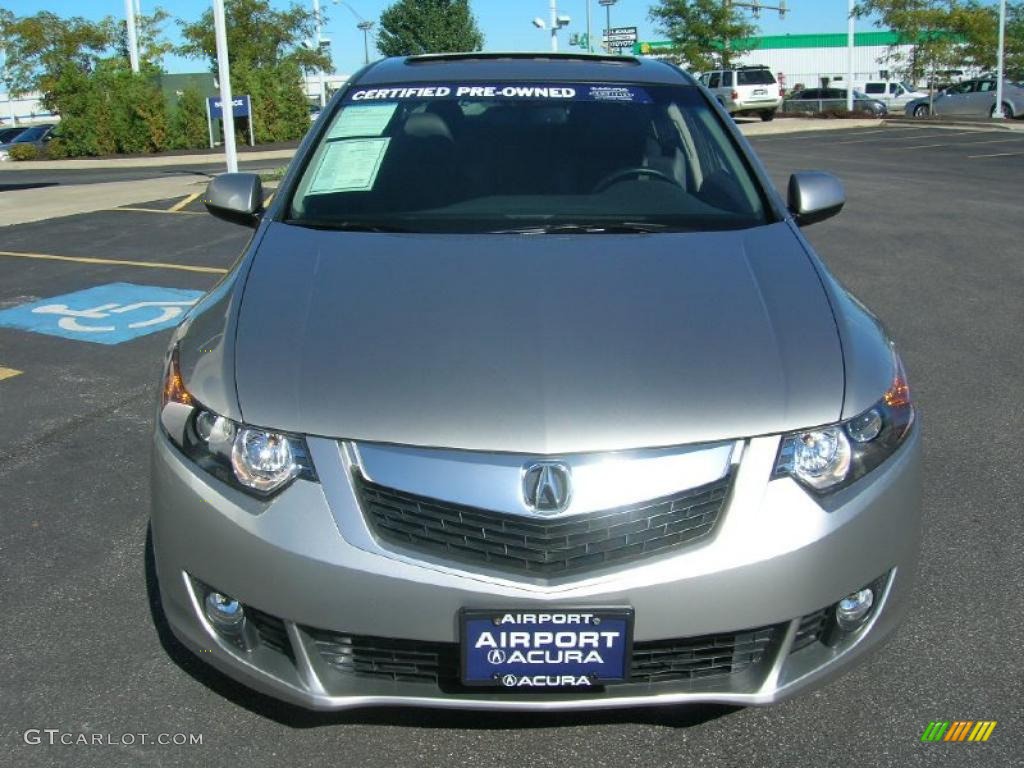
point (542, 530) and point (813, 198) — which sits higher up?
point (813, 198)

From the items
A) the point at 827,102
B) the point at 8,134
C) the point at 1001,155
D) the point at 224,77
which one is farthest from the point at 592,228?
the point at 827,102

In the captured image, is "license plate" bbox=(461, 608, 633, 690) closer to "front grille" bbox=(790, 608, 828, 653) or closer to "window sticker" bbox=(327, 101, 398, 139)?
"front grille" bbox=(790, 608, 828, 653)

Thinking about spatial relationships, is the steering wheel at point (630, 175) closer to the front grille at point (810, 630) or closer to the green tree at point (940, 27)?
the front grille at point (810, 630)

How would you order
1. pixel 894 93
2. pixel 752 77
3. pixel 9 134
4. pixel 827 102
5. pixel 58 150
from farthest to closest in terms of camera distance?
1. pixel 894 93
2. pixel 827 102
3. pixel 752 77
4. pixel 9 134
5. pixel 58 150

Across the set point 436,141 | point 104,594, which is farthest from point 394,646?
point 436,141

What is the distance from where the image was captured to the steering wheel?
371cm

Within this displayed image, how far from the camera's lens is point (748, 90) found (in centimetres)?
3781

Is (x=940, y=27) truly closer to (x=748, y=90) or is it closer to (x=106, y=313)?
(x=748, y=90)

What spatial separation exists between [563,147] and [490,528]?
1959mm

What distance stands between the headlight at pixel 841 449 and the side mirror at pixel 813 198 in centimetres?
145

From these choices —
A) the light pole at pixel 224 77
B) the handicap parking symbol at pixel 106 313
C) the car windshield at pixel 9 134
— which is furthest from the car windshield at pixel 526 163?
the car windshield at pixel 9 134

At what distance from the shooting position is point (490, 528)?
2.26 meters

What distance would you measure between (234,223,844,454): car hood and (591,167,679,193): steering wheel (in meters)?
0.52

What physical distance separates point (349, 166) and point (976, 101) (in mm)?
40306
